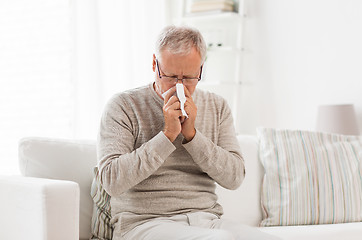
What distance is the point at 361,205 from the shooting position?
7.49 ft

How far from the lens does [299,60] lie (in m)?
3.52

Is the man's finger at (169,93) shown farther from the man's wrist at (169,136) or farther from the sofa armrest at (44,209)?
the sofa armrest at (44,209)

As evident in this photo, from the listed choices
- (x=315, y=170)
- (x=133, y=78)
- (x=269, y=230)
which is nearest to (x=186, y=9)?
(x=133, y=78)

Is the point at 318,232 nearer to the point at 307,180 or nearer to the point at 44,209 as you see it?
the point at 307,180

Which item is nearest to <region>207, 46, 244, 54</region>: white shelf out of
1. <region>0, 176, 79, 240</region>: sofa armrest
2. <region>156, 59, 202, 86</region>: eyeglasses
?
<region>156, 59, 202, 86</region>: eyeglasses

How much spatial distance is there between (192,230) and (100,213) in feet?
1.50

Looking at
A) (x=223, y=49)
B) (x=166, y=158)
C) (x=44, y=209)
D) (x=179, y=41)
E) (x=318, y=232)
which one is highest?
(x=179, y=41)

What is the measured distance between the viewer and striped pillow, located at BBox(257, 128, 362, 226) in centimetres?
223

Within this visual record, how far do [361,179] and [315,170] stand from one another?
0.22 m

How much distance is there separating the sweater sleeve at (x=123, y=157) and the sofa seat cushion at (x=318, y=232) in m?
0.65

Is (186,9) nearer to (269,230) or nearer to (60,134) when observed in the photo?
(60,134)

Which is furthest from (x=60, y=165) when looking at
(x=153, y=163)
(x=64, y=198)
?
(x=153, y=163)

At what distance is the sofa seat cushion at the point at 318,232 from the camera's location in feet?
6.57

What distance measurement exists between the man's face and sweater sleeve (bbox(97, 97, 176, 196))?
0.18 meters
